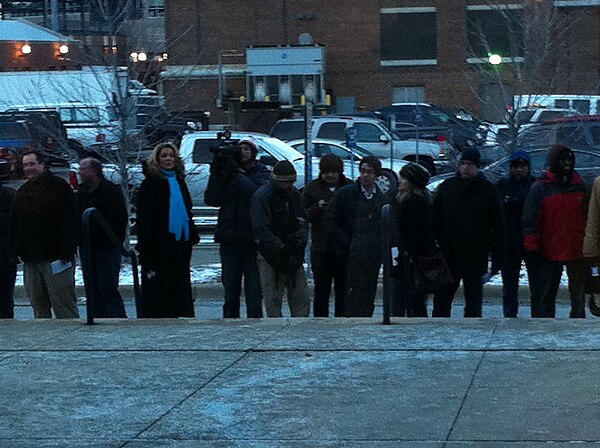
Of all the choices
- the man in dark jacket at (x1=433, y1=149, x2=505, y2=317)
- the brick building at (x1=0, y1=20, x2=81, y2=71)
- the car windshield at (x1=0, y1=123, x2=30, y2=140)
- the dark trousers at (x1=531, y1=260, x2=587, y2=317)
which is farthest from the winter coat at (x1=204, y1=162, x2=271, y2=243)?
the brick building at (x1=0, y1=20, x2=81, y2=71)

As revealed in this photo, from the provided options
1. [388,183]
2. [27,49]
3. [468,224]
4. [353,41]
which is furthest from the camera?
[353,41]

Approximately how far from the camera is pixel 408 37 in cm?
5819

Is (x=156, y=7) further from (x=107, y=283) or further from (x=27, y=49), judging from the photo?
(x=107, y=283)

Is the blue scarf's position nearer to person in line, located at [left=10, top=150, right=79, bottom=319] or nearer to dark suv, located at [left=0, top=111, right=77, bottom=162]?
person in line, located at [left=10, top=150, right=79, bottom=319]

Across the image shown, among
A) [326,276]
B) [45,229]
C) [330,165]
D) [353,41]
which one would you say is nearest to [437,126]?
[353,41]

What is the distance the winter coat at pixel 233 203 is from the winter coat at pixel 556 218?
2.32 meters

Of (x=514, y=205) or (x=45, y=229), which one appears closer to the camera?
→ (x=45, y=229)

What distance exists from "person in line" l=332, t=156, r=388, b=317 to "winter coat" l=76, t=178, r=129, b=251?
78.1 inches

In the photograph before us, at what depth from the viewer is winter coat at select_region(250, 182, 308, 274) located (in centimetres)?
1091

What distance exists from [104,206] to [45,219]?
24.1 inches

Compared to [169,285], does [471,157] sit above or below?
above

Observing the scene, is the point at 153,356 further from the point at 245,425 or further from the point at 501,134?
the point at 501,134

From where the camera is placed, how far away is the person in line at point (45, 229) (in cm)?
1111

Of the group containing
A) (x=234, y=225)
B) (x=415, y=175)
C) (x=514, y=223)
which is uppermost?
(x=415, y=175)
